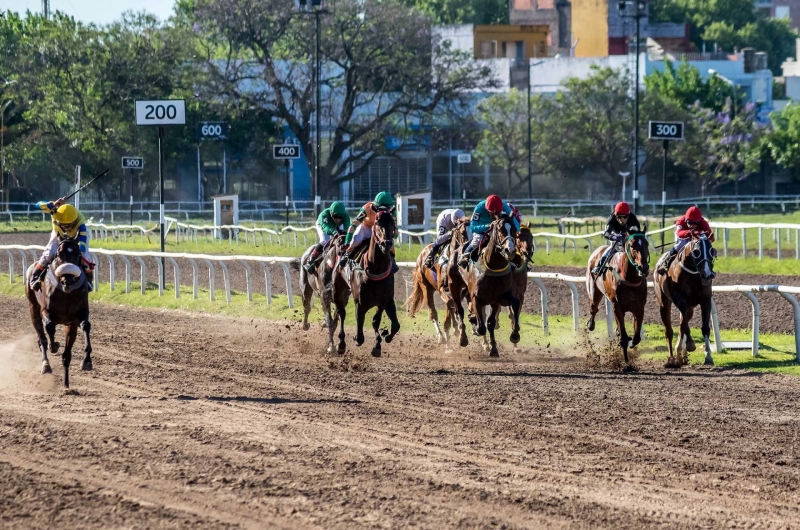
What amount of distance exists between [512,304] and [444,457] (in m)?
5.89

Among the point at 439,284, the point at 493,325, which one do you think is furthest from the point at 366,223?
the point at 439,284

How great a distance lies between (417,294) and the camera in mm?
16391

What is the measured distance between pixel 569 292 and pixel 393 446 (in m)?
12.7

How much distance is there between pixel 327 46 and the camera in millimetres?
52781

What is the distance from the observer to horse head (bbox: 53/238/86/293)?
36.8 feet

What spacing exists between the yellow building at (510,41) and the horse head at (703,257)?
69827 millimetres

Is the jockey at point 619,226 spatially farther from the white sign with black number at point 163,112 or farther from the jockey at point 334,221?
the white sign with black number at point 163,112

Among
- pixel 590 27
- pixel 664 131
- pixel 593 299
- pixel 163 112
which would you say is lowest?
pixel 593 299

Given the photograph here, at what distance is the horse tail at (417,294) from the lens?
1609 cm

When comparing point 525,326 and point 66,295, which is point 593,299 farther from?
point 66,295

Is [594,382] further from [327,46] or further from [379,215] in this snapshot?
[327,46]

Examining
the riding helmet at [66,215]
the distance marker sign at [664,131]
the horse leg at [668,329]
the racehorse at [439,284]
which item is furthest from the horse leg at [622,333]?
the distance marker sign at [664,131]

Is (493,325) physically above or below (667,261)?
below

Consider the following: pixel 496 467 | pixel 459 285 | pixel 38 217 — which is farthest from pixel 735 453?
pixel 38 217
